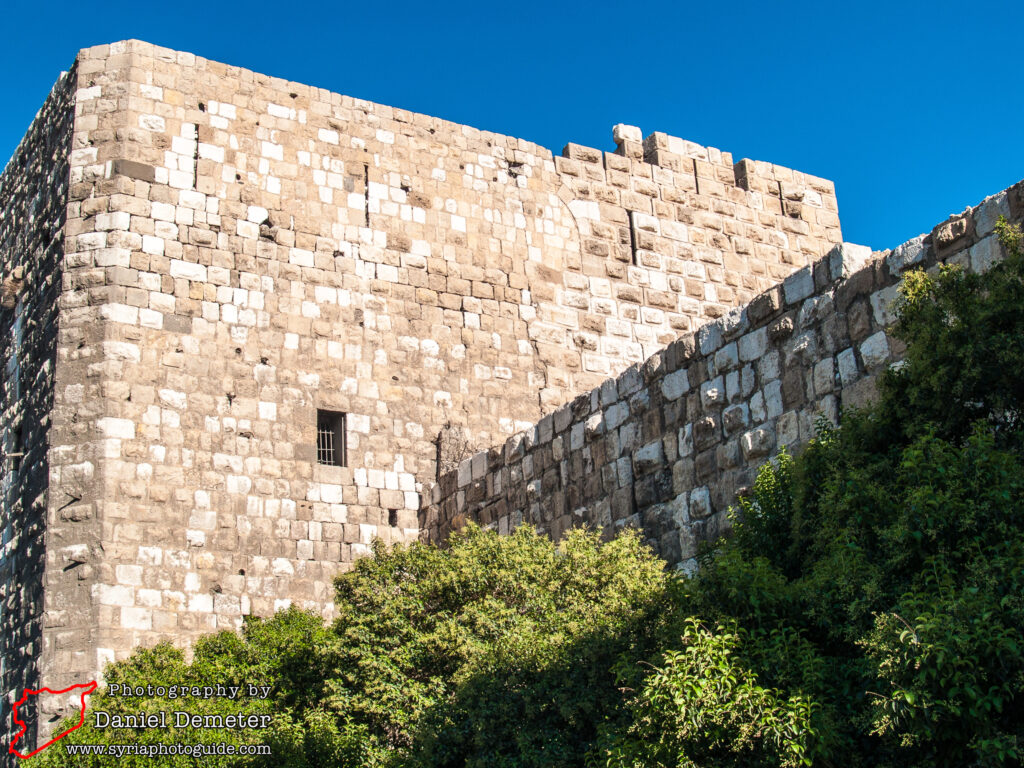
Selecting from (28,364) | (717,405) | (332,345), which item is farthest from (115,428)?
(717,405)

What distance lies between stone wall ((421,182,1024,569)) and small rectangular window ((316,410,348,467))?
5.02 ft

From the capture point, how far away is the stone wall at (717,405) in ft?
25.7

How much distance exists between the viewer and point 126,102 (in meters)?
Result: 12.2

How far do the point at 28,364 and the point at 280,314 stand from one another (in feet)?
8.11

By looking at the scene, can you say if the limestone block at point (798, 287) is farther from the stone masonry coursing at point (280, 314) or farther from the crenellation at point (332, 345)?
the stone masonry coursing at point (280, 314)

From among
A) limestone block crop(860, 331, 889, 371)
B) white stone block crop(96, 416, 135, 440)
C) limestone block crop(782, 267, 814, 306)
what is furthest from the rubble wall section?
limestone block crop(860, 331, 889, 371)

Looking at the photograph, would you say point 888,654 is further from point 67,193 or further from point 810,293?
point 67,193

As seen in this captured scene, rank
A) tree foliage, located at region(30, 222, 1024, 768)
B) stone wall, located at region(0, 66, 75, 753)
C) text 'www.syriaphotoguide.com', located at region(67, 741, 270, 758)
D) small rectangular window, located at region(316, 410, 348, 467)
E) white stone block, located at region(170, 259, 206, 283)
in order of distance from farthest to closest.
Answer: small rectangular window, located at region(316, 410, 348, 467) → white stone block, located at region(170, 259, 206, 283) → stone wall, located at region(0, 66, 75, 753) → text 'www.syriaphotoguide.com', located at region(67, 741, 270, 758) → tree foliage, located at region(30, 222, 1024, 768)

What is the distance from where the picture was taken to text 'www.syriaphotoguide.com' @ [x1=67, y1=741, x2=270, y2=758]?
8.84m

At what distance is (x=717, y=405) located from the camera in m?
9.31

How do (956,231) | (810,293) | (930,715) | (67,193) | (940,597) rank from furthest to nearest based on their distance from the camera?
(67,193) → (810,293) → (956,231) → (940,597) → (930,715)

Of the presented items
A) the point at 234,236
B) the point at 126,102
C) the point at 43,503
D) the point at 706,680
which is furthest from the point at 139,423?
the point at 706,680

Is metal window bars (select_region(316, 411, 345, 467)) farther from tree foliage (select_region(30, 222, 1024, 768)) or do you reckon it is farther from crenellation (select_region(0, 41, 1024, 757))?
tree foliage (select_region(30, 222, 1024, 768))

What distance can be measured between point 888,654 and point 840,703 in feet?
1.45
